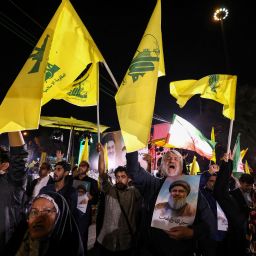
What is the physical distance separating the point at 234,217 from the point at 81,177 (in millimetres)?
3389

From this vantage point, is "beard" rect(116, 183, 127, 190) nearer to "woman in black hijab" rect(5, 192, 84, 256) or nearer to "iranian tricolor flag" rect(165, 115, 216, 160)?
"woman in black hijab" rect(5, 192, 84, 256)

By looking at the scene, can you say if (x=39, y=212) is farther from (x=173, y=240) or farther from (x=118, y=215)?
(x=118, y=215)

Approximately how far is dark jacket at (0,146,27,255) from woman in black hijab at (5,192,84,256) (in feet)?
0.76

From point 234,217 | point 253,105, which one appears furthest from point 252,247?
point 253,105

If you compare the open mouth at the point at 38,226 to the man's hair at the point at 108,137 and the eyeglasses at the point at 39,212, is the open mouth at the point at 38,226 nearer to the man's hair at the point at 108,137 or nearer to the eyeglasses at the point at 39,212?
the eyeglasses at the point at 39,212

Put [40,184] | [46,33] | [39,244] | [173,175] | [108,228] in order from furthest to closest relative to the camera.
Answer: [40,184] → [108,228] → [46,33] → [173,175] → [39,244]

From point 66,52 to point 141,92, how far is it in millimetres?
1358

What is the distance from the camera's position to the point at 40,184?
6660 millimetres

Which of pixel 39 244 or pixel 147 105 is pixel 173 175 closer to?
pixel 147 105

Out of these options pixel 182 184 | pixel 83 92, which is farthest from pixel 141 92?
pixel 83 92

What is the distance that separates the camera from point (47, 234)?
2.62m

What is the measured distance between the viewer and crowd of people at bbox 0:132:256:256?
2.65 metres

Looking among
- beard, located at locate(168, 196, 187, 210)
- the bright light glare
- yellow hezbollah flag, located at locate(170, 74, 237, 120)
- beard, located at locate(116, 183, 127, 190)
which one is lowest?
beard, located at locate(168, 196, 187, 210)

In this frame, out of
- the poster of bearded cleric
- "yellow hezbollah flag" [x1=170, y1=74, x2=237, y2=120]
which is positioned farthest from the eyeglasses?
"yellow hezbollah flag" [x1=170, y1=74, x2=237, y2=120]
